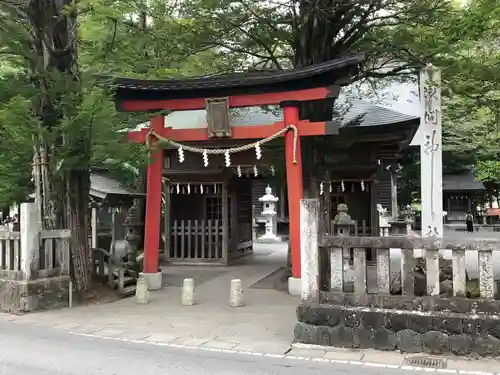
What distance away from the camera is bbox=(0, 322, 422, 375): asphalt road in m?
6.42

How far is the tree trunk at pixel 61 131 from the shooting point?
10.7 meters

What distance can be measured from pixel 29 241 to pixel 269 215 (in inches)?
822

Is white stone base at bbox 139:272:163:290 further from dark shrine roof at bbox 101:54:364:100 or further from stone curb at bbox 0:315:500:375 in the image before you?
dark shrine roof at bbox 101:54:364:100

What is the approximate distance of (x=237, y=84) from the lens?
1231cm

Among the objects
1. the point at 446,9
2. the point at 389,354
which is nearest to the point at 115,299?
the point at 389,354

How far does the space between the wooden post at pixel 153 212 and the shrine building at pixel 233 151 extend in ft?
0.09

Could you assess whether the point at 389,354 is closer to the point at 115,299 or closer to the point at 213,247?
the point at 115,299

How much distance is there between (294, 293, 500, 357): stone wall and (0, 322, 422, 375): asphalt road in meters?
0.80

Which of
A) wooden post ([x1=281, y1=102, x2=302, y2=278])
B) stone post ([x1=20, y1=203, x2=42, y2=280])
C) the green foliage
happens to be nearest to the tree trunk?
the green foliage

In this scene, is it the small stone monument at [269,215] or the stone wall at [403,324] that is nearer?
the stone wall at [403,324]

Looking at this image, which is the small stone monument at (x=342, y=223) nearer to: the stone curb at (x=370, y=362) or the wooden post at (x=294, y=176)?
the wooden post at (x=294, y=176)

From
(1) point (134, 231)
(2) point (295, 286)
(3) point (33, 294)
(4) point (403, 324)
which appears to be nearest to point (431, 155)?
(2) point (295, 286)

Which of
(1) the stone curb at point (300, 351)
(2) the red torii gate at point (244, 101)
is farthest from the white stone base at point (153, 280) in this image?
(1) the stone curb at point (300, 351)

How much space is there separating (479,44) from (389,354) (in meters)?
9.54
